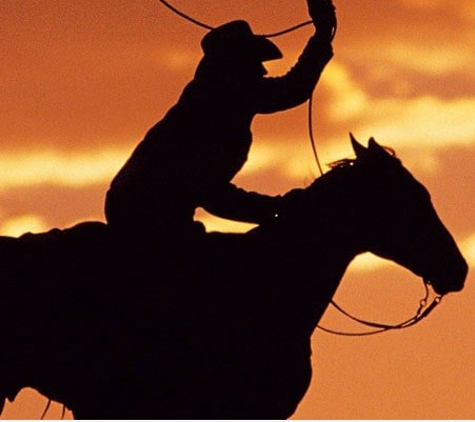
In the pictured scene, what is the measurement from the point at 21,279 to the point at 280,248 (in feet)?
6.76

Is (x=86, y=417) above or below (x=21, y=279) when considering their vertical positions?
below

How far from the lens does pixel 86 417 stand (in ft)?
61.2

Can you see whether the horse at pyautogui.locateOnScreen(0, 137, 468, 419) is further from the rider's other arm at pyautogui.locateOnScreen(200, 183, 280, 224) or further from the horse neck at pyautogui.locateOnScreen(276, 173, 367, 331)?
the rider's other arm at pyautogui.locateOnScreen(200, 183, 280, 224)

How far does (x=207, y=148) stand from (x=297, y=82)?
98cm

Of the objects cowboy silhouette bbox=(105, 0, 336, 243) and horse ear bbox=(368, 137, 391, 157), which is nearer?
cowboy silhouette bbox=(105, 0, 336, 243)

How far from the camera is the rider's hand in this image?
19.3 meters

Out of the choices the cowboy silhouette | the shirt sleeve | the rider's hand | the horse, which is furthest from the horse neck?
the rider's hand

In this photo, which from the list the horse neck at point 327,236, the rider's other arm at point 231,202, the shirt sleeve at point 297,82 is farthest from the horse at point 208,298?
the shirt sleeve at point 297,82

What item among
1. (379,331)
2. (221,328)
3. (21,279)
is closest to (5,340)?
(21,279)

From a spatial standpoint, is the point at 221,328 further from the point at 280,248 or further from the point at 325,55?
the point at 325,55

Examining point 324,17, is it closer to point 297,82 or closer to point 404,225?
point 297,82

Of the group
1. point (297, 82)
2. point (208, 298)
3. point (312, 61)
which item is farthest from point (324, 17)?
point (208, 298)

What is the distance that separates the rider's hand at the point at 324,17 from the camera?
1934 centimetres

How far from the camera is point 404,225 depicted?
1912 centimetres
